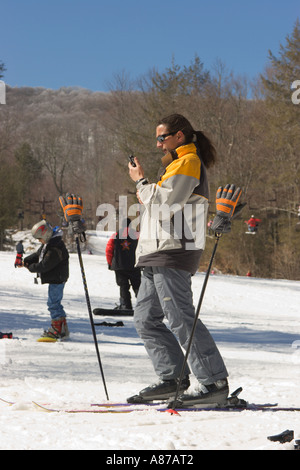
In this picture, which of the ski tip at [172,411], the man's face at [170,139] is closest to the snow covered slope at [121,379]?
the ski tip at [172,411]

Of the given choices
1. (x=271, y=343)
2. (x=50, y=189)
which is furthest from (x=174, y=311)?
(x=50, y=189)

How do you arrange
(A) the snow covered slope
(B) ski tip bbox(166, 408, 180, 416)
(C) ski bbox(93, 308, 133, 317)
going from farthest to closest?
(C) ski bbox(93, 308, 133, 317) < (B) ski tip bbox(166, 408, 180, 416) < (A) the snow covered slope

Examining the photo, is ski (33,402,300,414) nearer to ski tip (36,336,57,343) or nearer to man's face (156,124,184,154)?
man's face (156,124,184,154)

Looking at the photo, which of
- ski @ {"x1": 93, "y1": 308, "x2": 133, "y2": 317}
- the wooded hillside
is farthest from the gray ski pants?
the wooded hillside

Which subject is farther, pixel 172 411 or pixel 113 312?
pixel 113 312

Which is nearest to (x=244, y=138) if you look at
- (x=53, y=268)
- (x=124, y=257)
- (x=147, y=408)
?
Result: (x=124, y=257)

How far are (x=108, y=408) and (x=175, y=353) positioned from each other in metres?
0.56

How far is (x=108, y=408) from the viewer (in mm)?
3469

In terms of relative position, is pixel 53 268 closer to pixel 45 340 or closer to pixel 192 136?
pixel 45 340

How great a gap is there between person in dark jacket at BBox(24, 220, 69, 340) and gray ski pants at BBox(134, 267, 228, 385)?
121 inches

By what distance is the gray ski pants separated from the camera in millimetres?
3494

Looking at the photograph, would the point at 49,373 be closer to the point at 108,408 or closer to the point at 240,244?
the point at 108,408

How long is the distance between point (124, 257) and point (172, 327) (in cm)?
613

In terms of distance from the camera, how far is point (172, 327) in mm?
3553
